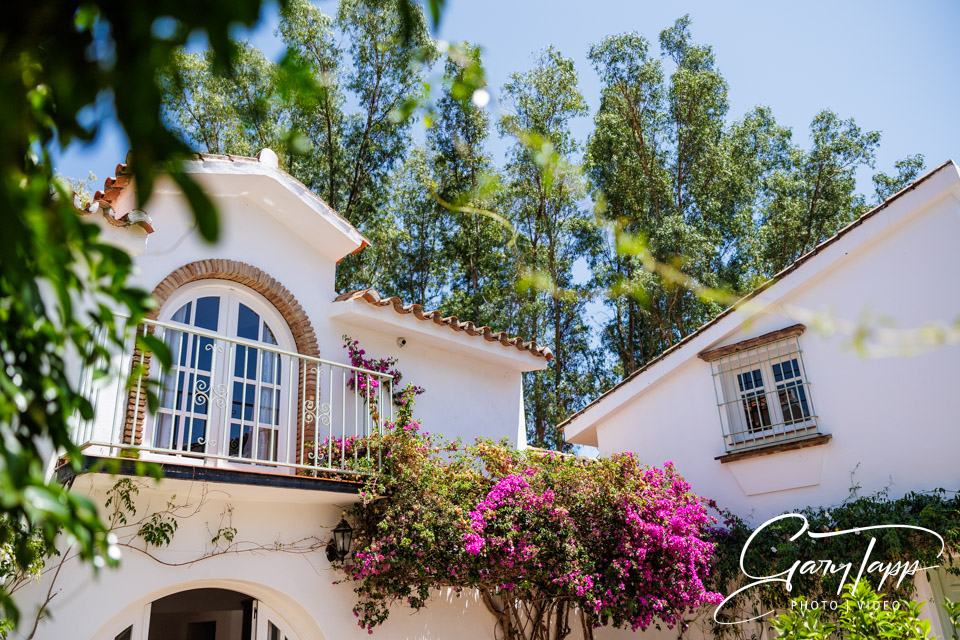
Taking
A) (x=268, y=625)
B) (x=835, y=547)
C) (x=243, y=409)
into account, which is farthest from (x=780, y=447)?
(x=243, y=409)

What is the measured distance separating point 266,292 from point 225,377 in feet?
4.17

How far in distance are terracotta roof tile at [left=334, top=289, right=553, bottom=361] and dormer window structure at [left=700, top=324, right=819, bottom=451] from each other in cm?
256

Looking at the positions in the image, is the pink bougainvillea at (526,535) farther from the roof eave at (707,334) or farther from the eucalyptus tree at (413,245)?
the eucalyptus tree at (413,245)

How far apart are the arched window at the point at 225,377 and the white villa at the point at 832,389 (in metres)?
5.24

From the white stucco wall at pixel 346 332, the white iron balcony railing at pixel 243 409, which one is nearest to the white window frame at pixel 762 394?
the white stucco wall at pixel 346 332

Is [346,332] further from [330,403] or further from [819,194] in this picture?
[819,194]

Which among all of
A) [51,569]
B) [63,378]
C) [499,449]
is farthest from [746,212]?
[63,378]

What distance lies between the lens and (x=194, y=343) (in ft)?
24.3

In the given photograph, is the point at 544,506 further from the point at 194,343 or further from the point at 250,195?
the point at 250,195

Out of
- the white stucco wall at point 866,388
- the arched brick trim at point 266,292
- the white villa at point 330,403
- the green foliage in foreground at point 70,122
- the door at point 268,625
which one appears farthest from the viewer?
the white stucco wall at point 866,388

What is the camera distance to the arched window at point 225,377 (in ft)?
23.1

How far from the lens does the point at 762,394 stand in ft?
33.0

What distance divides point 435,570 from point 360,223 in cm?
1392

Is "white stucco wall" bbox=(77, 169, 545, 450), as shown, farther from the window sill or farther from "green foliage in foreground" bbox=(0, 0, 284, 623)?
"green foliage in foreground" bbox=(0, 0, 284, 623)
